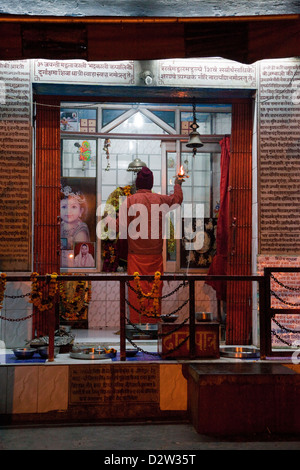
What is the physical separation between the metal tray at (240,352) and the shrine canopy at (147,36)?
155 inches

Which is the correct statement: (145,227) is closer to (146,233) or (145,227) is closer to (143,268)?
(146,233)

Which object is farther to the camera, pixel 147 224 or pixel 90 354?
pixel 147 224

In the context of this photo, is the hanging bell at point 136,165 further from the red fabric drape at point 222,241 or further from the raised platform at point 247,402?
the raised platform at point 247,402

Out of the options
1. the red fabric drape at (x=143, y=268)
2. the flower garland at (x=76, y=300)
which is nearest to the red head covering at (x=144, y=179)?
the red fabric drape at (x=143, y=268)

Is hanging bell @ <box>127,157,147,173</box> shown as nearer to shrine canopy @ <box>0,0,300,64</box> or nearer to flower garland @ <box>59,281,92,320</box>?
flower garland @ <box>59,281,92,320</box>

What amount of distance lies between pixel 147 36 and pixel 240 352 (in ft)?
14.6

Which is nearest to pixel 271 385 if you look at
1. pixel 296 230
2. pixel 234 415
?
pixel 234 415

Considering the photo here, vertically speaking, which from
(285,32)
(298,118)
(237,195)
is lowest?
(237,195)

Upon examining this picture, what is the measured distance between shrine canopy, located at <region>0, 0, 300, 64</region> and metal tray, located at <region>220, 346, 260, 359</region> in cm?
395

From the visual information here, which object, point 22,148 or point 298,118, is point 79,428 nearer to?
point 22,148

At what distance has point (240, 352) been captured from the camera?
23.7 feet

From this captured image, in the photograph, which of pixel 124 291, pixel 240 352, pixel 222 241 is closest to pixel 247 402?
pixel 240 352

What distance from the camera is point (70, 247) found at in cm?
1035

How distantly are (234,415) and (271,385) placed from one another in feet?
1.73
